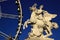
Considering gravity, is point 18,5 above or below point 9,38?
above

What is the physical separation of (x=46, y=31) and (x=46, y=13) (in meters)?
0.17

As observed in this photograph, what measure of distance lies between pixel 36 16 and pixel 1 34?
539 millimetres

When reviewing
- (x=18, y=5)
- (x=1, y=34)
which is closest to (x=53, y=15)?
(x=18, y=5)

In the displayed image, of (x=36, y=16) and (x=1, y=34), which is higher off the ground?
(x=36, y=16)

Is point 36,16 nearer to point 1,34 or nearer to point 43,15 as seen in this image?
point 43,15

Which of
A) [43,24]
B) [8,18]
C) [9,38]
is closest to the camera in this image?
[43,24]

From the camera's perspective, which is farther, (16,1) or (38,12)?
(16,1)

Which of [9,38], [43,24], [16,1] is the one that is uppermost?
[16,1]

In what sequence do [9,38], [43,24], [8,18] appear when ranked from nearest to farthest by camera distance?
[43,24], [9,38], [8,18]

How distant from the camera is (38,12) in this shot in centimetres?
246

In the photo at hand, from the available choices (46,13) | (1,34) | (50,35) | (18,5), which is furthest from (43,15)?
(1,34)

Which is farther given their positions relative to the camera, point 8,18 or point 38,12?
point 8,18

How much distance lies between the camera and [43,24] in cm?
245

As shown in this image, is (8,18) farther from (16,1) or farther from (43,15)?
(43,15)
